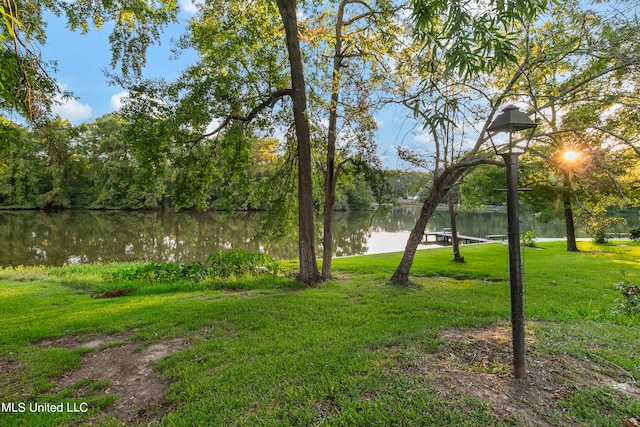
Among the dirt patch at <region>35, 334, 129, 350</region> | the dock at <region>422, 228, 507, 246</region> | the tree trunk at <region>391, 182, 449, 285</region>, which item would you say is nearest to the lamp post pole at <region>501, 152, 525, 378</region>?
the tree trunk at <region>391, 182, 449, 285</region>

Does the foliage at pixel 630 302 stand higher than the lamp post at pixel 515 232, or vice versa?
the lamp post at pixel 515 232

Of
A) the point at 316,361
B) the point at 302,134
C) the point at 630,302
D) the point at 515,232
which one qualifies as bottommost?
the point at 316,361

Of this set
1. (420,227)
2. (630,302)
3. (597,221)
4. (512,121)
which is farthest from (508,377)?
(597,221)

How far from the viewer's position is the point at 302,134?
7098 mm

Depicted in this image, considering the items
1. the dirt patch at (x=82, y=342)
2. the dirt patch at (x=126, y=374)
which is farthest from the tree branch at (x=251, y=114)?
→ the dirt patch at (x=126, y=374)

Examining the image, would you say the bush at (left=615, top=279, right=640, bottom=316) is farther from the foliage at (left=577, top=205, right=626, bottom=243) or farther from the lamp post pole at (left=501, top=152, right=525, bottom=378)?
the lamp post pole at (left=501, top=152, right=525, bottom=378)

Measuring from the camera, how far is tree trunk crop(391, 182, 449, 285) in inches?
277

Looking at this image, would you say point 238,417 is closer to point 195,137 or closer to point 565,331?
point 565,331

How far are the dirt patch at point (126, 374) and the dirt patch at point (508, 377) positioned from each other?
2.33 metres

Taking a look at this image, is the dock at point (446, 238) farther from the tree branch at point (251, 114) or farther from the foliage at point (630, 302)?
the tree branch at point (251, 114)

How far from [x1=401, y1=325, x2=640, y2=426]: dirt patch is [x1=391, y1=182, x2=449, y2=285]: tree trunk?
3.82 metres

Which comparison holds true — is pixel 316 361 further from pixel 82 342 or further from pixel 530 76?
pixel 530 76

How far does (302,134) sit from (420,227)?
11.2 feet

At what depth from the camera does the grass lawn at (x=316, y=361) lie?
2.49 m
